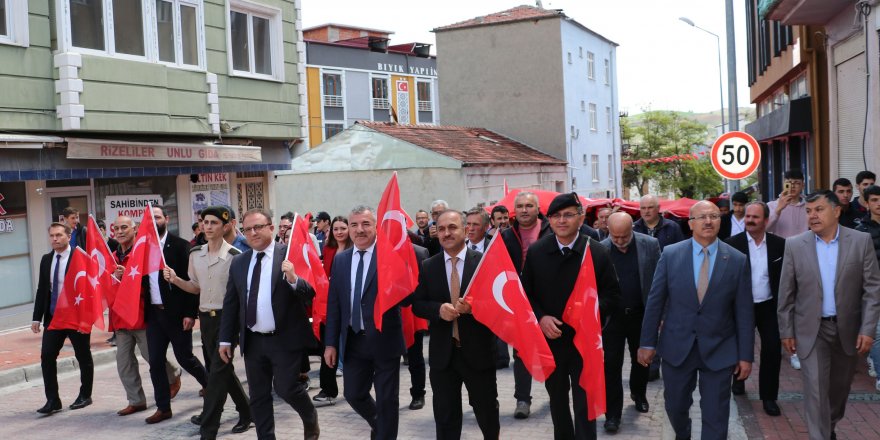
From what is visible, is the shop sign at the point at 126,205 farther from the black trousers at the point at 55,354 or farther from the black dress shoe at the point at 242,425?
the black dress shoe at the point at 242,425

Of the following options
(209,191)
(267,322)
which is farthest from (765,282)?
(209,191)

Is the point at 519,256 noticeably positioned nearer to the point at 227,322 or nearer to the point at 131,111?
the point at 227,322

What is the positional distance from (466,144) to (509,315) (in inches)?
1194

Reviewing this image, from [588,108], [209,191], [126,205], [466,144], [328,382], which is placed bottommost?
[328,382]

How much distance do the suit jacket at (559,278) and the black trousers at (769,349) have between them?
2.42 metres

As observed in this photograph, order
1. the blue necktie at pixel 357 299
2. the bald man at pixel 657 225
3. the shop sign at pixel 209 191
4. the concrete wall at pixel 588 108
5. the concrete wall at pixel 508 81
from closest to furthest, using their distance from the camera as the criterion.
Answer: the blue necktie at pixel 357 299 → the bald man at pixel 657 225 → the shop sign at pixel 209 191 → the concrete wall at pixel 508 81 → the concrete wall at pixel 588 108

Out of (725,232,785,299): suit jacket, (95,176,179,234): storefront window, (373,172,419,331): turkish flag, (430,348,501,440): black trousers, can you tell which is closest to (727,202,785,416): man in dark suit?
(725,232,785,299): suit jacket

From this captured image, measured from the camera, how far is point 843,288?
6.52m

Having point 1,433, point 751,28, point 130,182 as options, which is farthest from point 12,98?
point 751,28

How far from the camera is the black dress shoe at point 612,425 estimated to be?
7.73m

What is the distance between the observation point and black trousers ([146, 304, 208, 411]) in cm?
859

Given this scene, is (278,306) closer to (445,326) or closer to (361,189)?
(445,326)

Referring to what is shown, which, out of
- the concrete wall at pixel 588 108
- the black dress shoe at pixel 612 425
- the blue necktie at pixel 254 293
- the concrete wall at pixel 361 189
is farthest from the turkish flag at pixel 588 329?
the concrete wall at pixel 588 108

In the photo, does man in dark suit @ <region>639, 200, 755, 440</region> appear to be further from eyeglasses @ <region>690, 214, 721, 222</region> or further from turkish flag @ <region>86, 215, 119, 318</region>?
turkish flag @ <region>86, 215, 119, 318</region>
